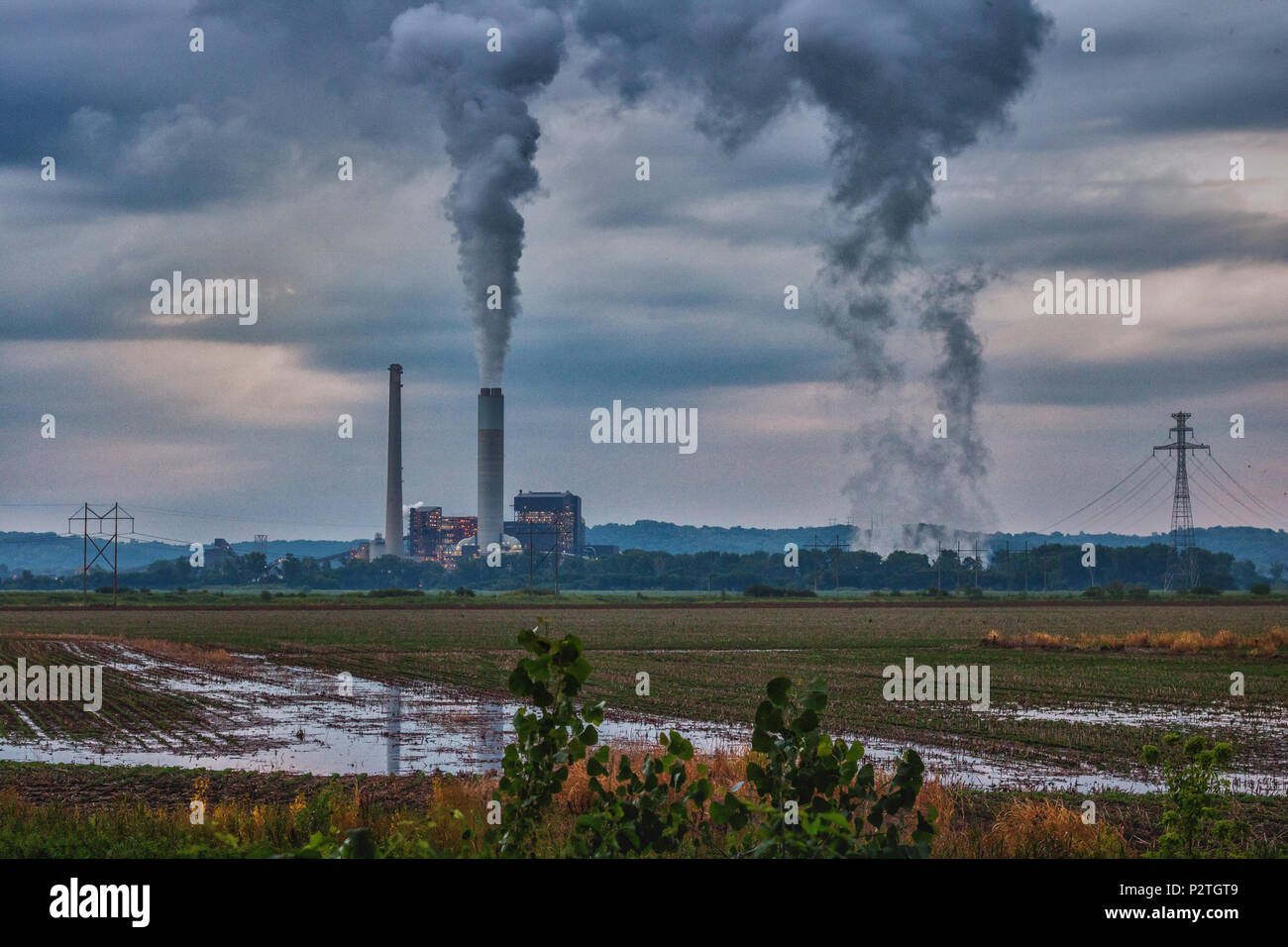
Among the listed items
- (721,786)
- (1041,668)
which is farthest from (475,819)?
(1041,668)

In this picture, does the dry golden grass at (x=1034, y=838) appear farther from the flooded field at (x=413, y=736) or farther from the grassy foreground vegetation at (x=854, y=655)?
the grassy foreground vegetation at (x=854, y=655)

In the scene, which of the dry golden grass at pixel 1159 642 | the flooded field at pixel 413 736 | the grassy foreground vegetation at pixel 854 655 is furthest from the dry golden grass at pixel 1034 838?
the dry golden grass at pixel 1159 642

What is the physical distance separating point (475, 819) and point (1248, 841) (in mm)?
10017

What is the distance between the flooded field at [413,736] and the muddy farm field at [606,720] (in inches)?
5.0

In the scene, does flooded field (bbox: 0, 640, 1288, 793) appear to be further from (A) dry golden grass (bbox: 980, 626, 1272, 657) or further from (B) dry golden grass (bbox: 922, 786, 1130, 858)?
(A) dry golden grass (bbox: 980, 626, 1272, 657)

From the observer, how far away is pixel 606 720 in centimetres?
3088

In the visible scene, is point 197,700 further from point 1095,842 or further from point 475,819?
point 1095,842

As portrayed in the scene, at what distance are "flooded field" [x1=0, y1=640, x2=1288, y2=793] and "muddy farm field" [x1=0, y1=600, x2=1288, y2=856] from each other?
0.41ft

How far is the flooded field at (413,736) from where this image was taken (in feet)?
74.2

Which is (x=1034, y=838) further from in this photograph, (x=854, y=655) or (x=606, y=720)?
(x=854, y=655)

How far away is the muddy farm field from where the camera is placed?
53.7 ft

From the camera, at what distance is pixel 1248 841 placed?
14.7 meters
